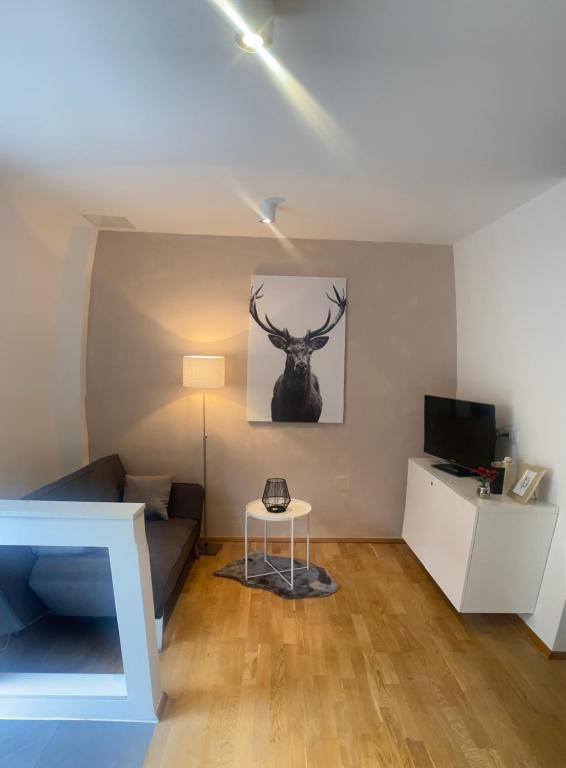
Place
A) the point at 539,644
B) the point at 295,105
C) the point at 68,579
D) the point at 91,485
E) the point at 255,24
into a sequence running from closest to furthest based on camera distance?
the point at 255,24
the point at 295,105
the point at 68,579
the point at 539,644
the point at 91,485

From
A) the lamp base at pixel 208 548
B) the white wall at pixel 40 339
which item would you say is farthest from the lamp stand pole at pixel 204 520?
the white wall at pixel 40 339

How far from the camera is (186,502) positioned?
11.4 ft

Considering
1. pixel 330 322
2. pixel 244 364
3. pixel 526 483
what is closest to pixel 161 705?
pixel 526 483

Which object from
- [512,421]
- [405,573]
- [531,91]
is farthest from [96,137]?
[405,573]

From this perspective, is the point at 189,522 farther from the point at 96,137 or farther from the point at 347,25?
the point at 347,25

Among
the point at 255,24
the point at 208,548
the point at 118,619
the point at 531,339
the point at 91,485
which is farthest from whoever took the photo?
the point at 208,548

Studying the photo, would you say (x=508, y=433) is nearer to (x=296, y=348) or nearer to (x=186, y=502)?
(x=296, y=348)

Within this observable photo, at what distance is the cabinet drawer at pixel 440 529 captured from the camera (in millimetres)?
2578

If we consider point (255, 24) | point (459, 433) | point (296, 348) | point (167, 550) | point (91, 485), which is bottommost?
point (167, 550)

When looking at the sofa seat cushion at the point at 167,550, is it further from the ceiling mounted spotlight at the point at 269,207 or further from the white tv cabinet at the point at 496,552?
the ceiling mounted spotlight at the point at 269,207

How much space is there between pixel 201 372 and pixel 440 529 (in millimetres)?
2012

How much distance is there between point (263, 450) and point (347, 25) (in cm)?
295

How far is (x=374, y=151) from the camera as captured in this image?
204cm

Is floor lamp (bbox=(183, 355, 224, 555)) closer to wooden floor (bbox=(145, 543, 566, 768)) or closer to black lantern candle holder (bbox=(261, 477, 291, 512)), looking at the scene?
black lantern candle holder (bbox=(261, 477, 291, 512))
